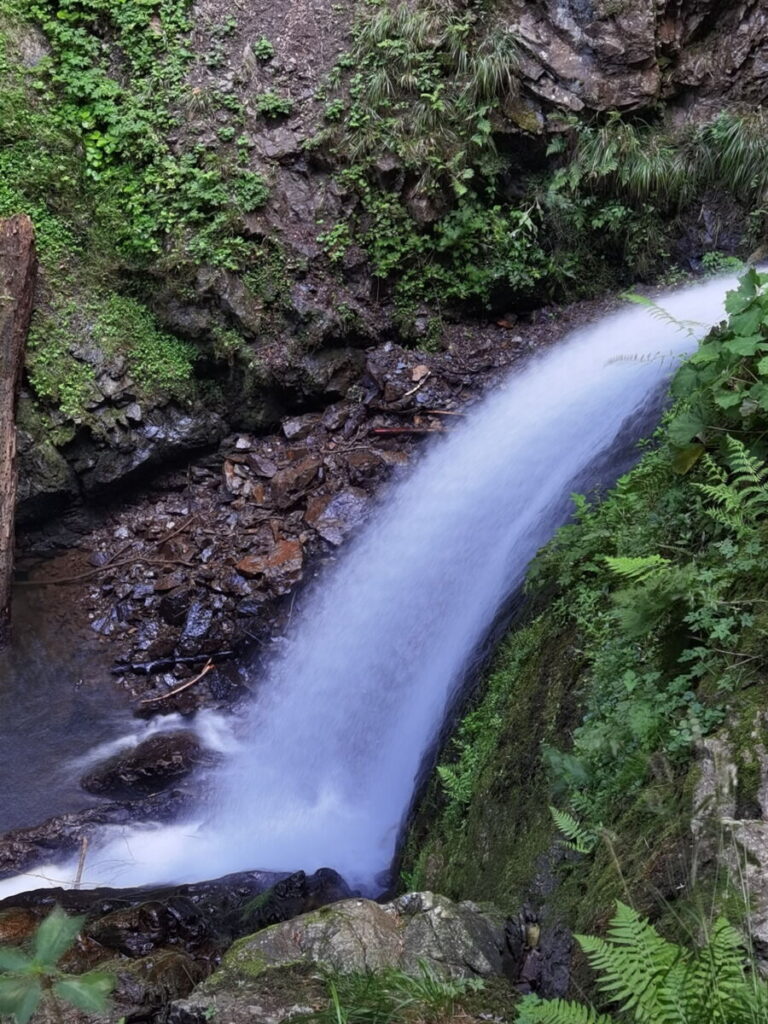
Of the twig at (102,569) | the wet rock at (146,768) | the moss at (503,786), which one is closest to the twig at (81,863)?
the wet rock at (146,768)

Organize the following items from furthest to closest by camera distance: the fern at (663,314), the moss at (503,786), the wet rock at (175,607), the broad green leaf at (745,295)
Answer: the wet rock at (175,607) < the fern at (663,314) < the broad green leaf at (745,295) < the moss at (503,786)

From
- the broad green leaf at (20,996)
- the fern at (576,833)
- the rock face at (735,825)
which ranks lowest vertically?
the broad green leaf at (20,996)

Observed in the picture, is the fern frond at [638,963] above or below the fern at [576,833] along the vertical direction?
above

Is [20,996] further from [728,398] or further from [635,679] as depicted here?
[728,398]

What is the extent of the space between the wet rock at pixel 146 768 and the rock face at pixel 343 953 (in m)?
2.80

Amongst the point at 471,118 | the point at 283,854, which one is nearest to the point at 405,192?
the point at 471,118

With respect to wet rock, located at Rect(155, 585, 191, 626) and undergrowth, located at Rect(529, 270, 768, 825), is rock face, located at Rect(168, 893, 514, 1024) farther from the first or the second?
wet rock, located at Rect(155, 585, 191, 626)

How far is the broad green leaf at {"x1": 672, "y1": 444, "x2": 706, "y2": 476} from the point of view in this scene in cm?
319

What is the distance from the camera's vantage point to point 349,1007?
2154mm

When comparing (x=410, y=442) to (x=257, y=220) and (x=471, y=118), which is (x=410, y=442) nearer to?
(x=257, y=220)

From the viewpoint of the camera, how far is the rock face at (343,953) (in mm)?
2340

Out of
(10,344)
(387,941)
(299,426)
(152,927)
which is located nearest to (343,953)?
(387,941)

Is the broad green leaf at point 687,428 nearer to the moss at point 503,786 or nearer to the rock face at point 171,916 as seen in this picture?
the moss at point 503,786

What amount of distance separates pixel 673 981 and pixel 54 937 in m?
1.34
